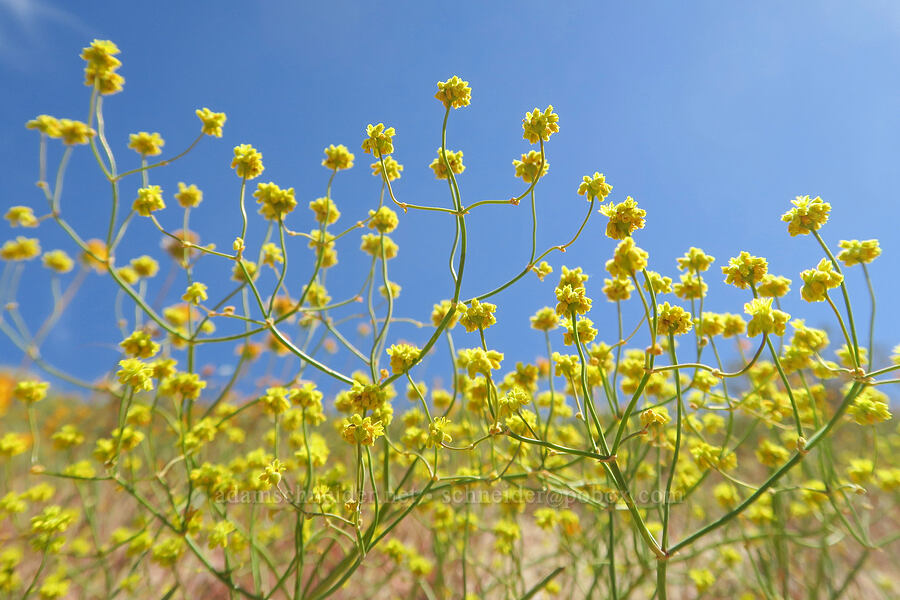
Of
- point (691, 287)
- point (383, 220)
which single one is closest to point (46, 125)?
point (383, 220)

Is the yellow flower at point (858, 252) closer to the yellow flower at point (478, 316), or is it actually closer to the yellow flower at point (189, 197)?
the yellow flower at point (478, 316)

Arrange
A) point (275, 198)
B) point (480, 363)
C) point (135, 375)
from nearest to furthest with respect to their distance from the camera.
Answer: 1. point (480, 363)
2. point (135, 375)
3. point (275, 198)

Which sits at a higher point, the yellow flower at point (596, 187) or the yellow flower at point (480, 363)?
the yellow flower at point (596, 187)

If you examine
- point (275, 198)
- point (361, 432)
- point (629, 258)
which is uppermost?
point (275, 198)

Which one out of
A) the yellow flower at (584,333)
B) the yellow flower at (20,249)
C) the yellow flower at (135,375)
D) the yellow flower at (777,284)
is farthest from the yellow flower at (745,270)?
the yellow flower at (20,249)

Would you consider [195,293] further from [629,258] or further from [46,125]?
[629,258]

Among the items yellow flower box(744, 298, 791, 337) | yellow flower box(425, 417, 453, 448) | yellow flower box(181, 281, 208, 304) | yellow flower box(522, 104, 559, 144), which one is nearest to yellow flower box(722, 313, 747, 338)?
yellow flower box(744, 298, 791, 337)
